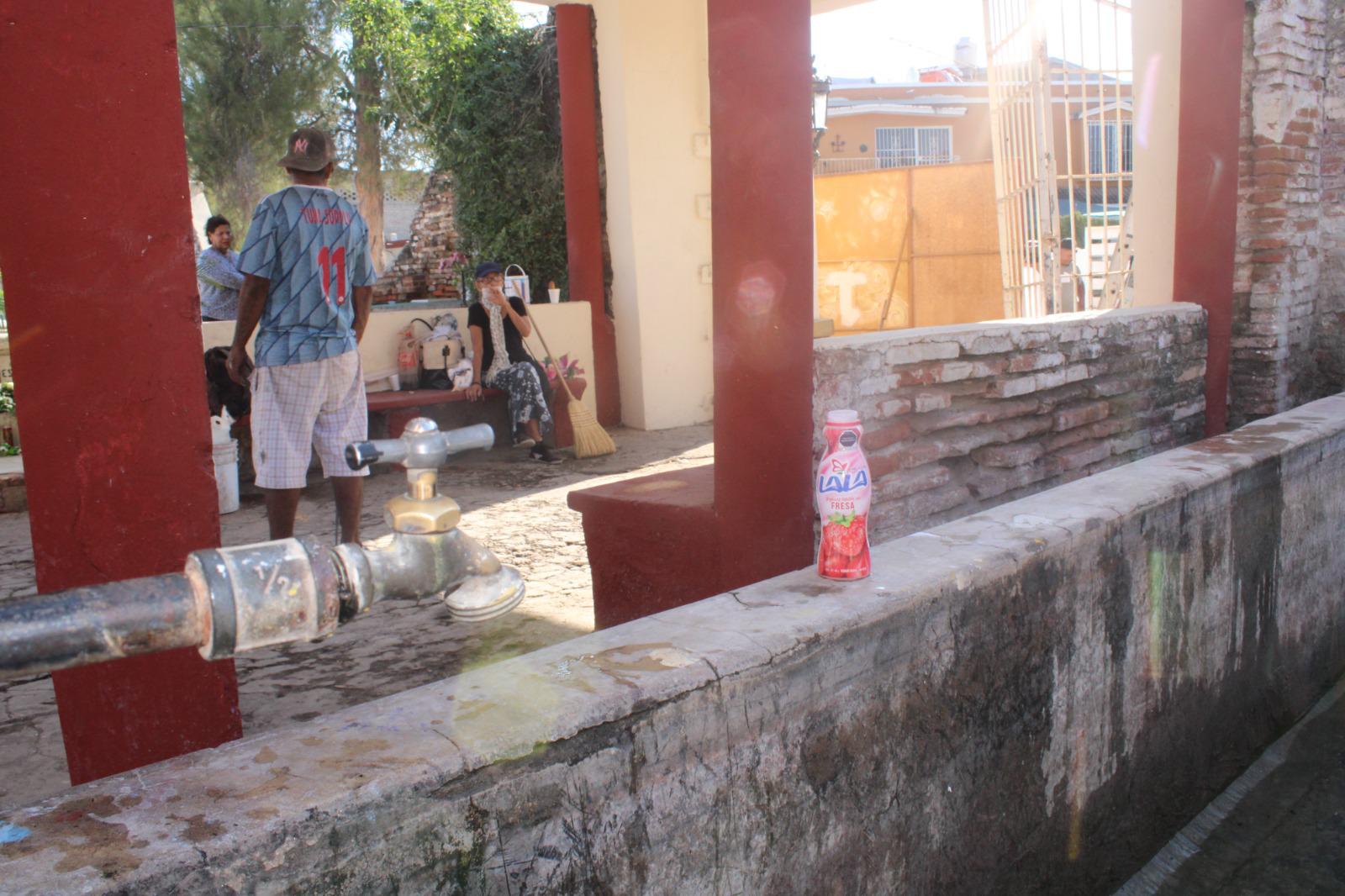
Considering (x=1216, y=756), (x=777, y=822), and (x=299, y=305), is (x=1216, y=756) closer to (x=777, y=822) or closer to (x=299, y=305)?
(x=777, y=822)

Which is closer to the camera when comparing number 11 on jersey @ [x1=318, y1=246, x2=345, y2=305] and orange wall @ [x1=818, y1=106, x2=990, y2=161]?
number 11 on jersey @ [x1=318, y1=246, x2=345, y2=305]

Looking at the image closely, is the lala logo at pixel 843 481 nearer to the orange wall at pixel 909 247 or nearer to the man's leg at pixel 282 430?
the man's leg at pixel 282 430

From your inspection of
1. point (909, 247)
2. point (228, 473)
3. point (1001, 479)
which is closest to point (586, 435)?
point (228, 473)

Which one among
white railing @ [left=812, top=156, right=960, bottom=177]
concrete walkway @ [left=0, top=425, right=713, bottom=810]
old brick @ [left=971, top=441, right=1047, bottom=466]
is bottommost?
concrete walkway @ [left=0, top=425, right=713, bottom=810]

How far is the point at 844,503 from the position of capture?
7.66 feet

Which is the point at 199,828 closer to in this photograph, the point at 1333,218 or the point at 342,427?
the point at 342,427

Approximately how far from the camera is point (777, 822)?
1.92 metres

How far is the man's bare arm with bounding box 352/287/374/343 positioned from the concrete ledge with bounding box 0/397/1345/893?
7.60ft

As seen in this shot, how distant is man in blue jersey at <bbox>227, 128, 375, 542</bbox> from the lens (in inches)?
146

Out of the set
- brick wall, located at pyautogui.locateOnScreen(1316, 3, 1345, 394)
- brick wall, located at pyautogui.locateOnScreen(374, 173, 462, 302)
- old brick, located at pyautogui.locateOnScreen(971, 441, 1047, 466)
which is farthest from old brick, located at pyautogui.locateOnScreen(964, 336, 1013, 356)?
brick wall, located at pyautogui.locateOnScreen(374, 173, 462, 302)

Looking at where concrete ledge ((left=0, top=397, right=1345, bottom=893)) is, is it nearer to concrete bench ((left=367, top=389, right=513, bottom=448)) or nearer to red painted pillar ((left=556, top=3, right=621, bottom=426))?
concrete bench ((left=367, top=389, right=513, bottom=448))

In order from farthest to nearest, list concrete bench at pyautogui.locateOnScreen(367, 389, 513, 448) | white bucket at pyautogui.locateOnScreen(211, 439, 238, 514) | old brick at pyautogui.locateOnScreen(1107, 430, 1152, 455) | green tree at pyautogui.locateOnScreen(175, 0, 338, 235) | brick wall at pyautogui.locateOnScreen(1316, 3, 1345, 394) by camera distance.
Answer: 1. green tree at pyautogui.locateOnScreen(175, 0, 338, 235)
2. concrete bench at pyautogui.locateOnScreen(367, 389, 513, 448)
3. white bucket at pyautogui.locateOnScreen(211, 439, 238, 514)
4. brick wall at pyautogui.locateOnScreen(1316, 3, 1345, 394)
5. old brick at pyautogui.locateOnScreen(1107, 430, 1152, 455)

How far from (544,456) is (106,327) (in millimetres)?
5430

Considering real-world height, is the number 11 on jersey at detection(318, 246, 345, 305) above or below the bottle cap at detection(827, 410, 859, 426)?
above
